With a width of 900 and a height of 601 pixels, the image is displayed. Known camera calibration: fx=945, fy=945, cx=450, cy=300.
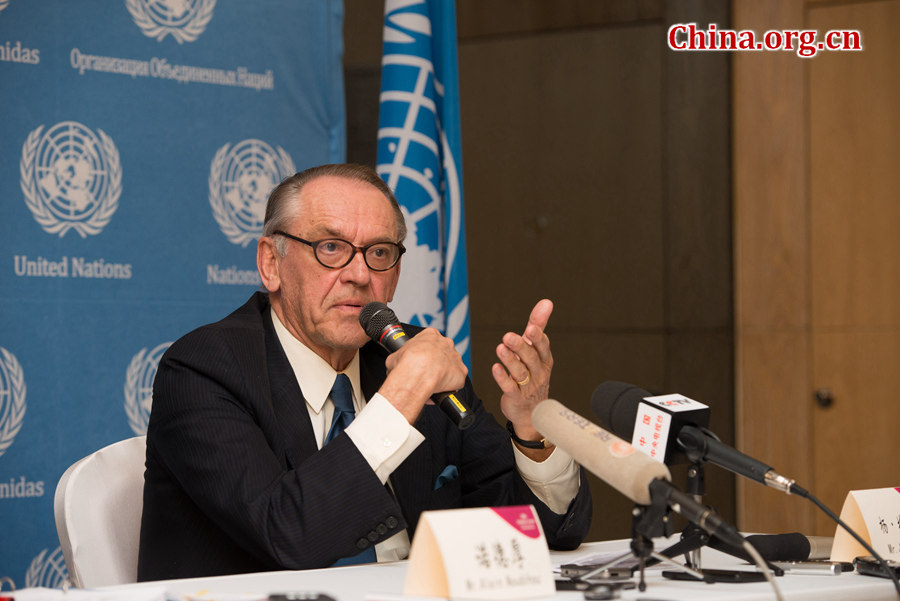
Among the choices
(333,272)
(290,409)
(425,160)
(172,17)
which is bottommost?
(290,409)

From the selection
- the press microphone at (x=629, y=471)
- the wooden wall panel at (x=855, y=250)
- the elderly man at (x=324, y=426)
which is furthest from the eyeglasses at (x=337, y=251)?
the wooden wall panel at (x=855, y=250)

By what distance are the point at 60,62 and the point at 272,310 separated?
1.14 metres

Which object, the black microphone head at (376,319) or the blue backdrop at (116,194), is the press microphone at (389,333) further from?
the blue backdrop at (116,194)

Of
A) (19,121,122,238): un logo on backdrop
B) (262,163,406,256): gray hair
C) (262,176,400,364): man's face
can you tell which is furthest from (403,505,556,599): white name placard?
(19,121,122,238): un logo on backdrop

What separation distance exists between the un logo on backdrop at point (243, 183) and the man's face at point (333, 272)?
0.96 metres

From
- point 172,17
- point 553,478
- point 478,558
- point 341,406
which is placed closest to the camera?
point 478,558

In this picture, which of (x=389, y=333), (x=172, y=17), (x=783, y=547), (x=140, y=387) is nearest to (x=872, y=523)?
(x=783, y=547)

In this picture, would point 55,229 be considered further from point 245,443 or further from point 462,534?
point 462,534

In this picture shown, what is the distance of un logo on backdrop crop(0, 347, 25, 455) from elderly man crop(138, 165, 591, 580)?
0.90 m

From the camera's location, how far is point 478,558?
3.75 ft

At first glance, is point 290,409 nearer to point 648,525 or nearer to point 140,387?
point 648,525

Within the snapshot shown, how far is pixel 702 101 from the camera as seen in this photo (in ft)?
14.2

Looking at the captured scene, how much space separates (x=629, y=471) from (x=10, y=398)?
1.93 m

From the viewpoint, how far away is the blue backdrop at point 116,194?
8.36 feet
